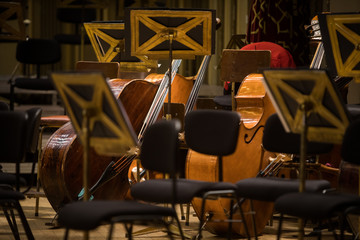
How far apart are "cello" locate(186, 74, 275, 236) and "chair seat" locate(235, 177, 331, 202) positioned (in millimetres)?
769

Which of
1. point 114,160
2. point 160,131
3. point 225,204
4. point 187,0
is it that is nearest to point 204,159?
point 225,204

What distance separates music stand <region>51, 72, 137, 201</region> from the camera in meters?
3.28

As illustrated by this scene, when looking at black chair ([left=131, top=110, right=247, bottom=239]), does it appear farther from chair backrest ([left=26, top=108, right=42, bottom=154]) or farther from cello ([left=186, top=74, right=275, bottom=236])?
chair backrest ([left=26, top=108, right=42, bottom=154])

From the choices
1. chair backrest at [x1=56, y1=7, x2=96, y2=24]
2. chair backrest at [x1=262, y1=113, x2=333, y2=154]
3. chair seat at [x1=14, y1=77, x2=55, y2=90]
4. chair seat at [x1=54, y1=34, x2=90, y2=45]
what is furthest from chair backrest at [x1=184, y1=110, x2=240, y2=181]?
chair backrest at [x1=56, y1=7, x2=96, y2=24]

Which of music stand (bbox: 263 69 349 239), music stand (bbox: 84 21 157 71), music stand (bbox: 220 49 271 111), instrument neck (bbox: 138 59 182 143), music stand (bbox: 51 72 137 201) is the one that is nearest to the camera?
music stand (bbox: 51 72 137 201)

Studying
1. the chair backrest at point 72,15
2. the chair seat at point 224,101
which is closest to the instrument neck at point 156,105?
the chair seat at point 224,101

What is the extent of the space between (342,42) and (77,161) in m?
2.11

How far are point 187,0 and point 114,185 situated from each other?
17.8 feet

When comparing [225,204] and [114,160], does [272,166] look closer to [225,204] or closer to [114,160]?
[225,204]

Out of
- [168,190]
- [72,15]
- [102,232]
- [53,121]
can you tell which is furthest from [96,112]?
[72,15]

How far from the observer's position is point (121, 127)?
3312 mm

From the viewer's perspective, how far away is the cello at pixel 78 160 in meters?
5.18

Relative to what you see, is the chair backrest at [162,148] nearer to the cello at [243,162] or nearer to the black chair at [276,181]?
the black chair at [276,181]

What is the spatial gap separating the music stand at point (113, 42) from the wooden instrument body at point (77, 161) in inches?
10.5
